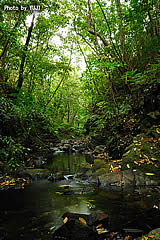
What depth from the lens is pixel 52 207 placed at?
133 inches

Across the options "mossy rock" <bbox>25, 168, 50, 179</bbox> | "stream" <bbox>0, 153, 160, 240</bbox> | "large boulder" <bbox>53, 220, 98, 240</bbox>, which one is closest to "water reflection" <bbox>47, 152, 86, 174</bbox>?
"mossy rock" <bbox>25, 168, 50, 179</bbox>

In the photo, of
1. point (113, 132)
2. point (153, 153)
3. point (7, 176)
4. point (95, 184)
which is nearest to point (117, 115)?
point (113, 132)

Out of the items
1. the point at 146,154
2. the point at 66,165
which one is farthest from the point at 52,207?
the point at 66,165

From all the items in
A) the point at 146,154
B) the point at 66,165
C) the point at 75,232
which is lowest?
the point at 75,232

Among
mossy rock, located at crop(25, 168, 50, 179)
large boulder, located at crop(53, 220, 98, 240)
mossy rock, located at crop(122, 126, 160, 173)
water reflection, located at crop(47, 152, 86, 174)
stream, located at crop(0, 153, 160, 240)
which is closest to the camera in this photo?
large boulder, located at crop(53, 220, 98, 240)

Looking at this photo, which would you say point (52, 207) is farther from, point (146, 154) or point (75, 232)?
point (146, 154)

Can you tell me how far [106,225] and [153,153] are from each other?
2.89 meters

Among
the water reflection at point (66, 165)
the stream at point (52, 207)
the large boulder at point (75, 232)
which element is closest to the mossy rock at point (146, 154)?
the stream at point (52, 207)

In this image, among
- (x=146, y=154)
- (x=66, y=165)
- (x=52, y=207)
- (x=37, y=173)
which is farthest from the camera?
(x=66, y=165)

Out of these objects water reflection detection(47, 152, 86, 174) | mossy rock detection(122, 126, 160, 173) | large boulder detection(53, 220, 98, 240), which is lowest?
large boulder detection(53, 220, 98, 240)

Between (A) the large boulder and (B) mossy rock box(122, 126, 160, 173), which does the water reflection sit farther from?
(A) the large boulder

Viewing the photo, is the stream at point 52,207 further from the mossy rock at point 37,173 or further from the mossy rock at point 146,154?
the mossy rock at point 146,154

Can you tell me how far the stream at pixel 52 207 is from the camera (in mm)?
2566

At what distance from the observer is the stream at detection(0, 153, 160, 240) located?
2.57m
